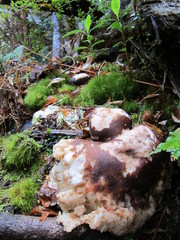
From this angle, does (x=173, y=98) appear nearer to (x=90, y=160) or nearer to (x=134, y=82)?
(x=134, y=82)

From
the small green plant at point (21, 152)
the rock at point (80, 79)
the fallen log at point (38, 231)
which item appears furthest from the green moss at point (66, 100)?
the fallen log at point (38, 231)

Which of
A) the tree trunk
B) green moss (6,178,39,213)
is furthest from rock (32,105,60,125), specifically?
the tree trunk

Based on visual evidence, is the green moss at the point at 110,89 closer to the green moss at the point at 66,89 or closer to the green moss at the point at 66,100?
the green moss at the point at 66,100

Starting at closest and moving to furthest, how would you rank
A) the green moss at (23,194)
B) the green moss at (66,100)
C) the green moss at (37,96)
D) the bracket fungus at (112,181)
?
Result: the bracket fungus at (112,181) → the green moss at (23,194) → the green moss at (66,100) → the green moss at (37,96)

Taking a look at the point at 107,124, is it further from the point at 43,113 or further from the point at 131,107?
the point at 43,113

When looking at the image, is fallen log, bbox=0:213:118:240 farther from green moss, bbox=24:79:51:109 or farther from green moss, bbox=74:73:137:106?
green moss, bbox=24:79:51:109

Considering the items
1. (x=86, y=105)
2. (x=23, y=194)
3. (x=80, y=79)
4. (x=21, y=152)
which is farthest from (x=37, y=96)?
(x=23, y=194)
